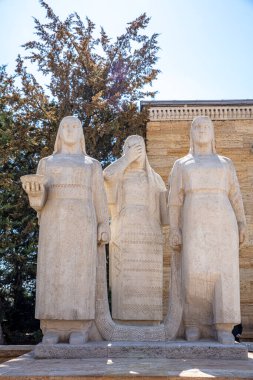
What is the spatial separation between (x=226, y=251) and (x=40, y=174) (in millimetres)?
2367

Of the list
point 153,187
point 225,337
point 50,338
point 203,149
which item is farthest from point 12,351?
point 203,149

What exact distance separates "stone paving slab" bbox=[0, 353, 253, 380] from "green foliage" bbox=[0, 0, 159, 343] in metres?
7.90

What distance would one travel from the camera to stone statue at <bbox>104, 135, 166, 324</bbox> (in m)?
6.30

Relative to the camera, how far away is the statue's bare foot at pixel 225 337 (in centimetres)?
→ 559

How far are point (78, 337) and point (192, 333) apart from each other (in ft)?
4.25

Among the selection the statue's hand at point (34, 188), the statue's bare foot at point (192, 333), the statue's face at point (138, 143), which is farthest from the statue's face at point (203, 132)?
the statue's bare foot at point (192, 333)

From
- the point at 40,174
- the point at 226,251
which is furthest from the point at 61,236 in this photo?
the point at 226,251

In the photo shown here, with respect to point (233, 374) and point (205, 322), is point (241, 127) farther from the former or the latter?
point (233, 374)

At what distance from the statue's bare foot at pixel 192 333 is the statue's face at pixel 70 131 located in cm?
258

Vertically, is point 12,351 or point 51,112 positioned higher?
point 51,112

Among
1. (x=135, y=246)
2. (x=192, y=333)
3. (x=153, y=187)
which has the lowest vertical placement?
(x=192, y=333)

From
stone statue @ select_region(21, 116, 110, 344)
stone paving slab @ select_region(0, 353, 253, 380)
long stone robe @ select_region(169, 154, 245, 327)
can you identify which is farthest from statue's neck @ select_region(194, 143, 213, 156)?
stone paving slab @ select_region(0, 353, 253, 380)

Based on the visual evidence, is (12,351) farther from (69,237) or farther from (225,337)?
(225,337)

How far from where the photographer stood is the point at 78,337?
5582 millimetres
